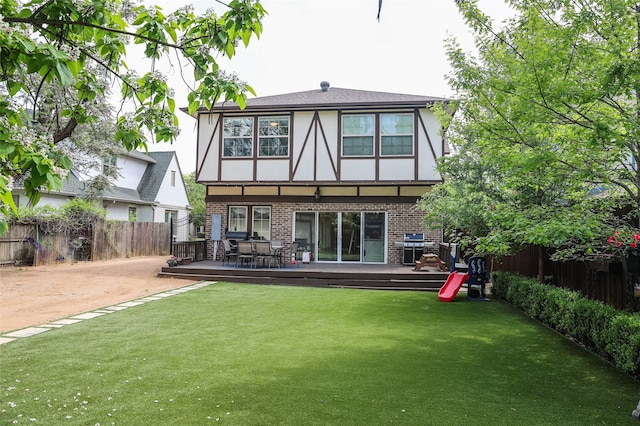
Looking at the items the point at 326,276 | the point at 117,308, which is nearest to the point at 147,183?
the point at 326,276

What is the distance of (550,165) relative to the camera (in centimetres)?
501

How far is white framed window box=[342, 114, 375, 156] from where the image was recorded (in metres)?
14.7

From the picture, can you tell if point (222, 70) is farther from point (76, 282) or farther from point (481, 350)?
point (76, 282)

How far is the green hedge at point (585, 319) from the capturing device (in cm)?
469

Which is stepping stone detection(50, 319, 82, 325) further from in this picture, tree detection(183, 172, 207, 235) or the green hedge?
tree detection(183, 172, 207, 235)

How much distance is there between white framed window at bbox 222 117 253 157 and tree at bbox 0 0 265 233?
1215cm

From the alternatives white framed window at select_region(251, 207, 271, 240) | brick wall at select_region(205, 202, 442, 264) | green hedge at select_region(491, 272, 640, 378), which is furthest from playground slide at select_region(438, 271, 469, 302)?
white framed window at select_region(251, 207, 271, 240)

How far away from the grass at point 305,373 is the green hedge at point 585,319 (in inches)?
9.2

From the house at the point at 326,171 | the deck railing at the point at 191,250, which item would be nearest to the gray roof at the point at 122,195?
the deck railing at the point at 191,250

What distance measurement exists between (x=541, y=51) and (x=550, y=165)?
1322 millimetres

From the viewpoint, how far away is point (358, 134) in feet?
48.4

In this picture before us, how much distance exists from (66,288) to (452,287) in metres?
9.74

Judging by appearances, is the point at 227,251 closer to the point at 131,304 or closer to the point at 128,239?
the point at 131,304

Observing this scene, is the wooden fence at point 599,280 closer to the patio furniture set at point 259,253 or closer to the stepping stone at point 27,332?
the patio furniture set at point 259,253
